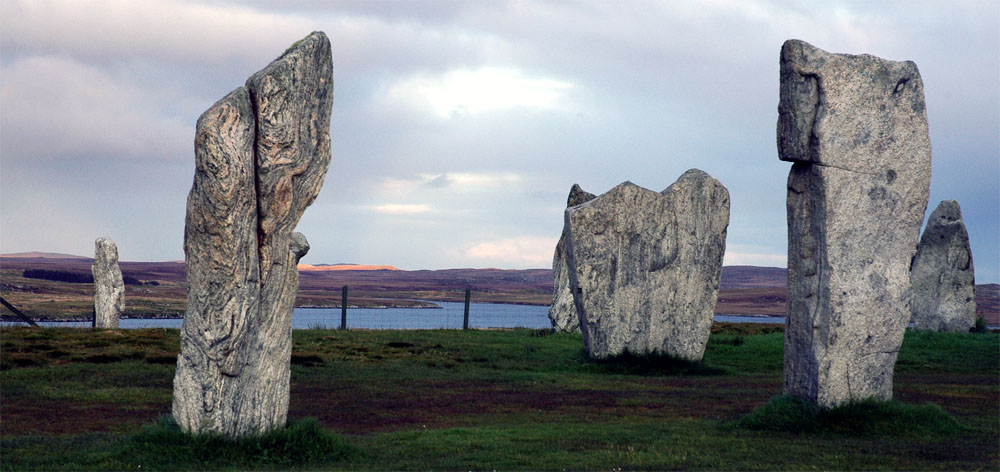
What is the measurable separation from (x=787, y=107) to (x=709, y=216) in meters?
Answer: 9.16

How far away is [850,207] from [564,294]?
20382 millimetres

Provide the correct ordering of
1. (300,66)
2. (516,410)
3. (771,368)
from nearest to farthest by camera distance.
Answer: (300,66) → (516,410) → (771,368)

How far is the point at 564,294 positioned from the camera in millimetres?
32469

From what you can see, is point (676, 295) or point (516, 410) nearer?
point (516, 410)

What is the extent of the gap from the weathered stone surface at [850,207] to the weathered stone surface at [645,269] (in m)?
8.35

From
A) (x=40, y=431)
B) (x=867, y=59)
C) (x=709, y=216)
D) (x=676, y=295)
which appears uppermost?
(x=867, y=59)

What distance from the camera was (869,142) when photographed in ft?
41.2

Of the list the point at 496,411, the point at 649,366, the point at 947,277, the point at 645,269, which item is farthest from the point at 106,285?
the point at 947,277

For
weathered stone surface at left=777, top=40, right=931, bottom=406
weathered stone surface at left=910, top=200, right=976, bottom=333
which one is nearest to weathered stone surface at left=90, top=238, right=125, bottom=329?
weathered stone surface at left=777, top=40, right=931, bottom=406

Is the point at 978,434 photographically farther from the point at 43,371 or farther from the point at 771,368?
the point at 43,371

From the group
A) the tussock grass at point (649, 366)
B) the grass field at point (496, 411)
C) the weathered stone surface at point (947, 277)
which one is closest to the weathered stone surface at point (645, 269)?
the tussock grass at point (649, 366)

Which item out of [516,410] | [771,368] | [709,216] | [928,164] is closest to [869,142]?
[928,164]

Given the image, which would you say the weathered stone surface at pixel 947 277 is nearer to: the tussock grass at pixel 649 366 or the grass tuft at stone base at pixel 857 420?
the tussock grass at pixel 649 366

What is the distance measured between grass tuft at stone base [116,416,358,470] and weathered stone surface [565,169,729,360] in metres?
11.2
